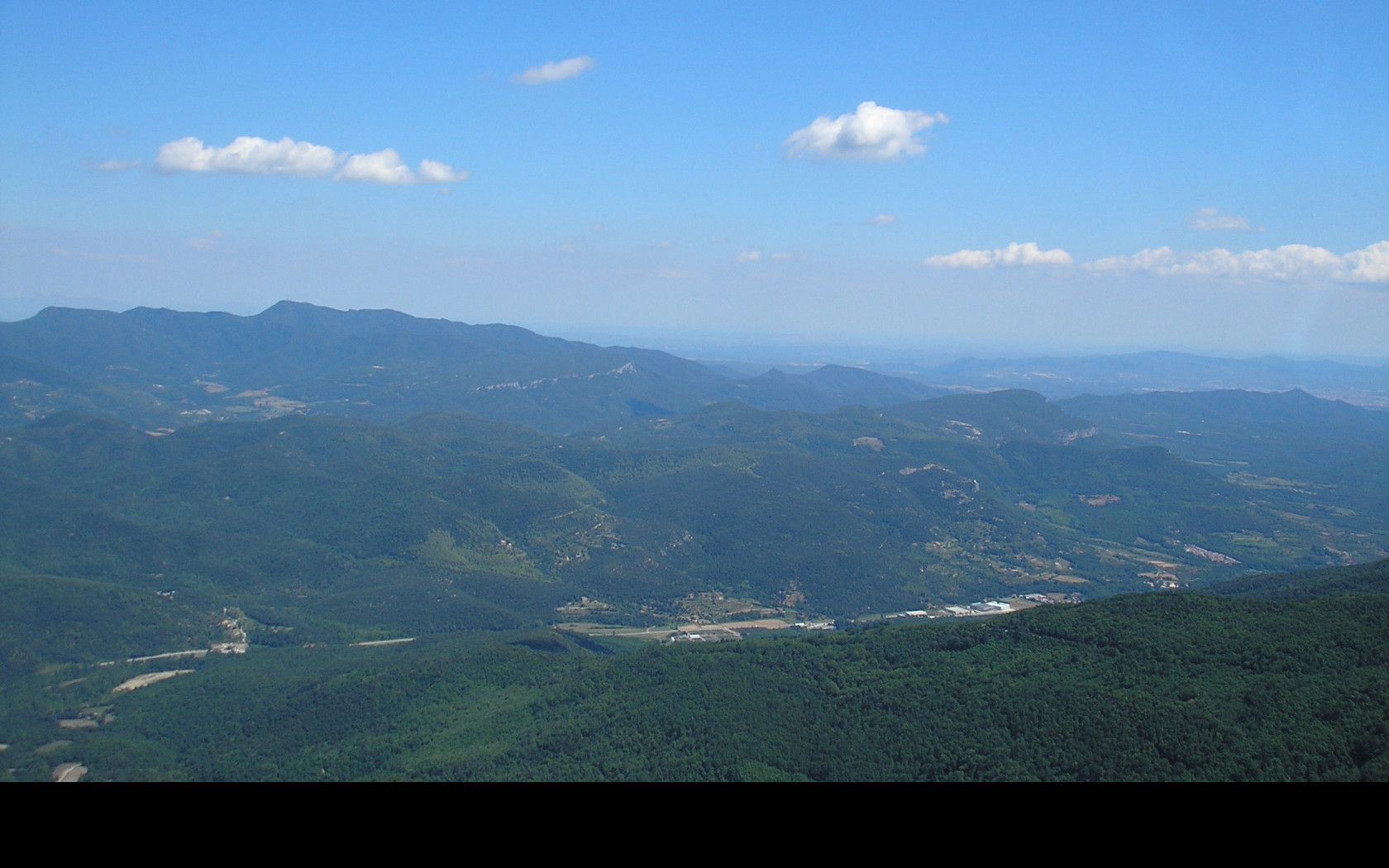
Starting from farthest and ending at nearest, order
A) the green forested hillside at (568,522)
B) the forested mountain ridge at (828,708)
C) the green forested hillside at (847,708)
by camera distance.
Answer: the green forested hillside at (568,522) < the forested mountain ridge at (828,708) < the green forested hillside at (847,708)

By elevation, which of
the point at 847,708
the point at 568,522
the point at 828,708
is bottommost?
the point at 568,522

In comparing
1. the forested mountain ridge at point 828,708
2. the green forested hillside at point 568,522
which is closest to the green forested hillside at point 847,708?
the forested mountain ridge at point 828,708

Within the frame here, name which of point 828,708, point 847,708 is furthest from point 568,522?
point 847,708

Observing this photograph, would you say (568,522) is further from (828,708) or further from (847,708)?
(847,708)

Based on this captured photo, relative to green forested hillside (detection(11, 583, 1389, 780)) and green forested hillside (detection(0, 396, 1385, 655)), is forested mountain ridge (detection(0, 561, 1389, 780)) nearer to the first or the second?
green forested hillside (detection(11, 583, 1389, 780))

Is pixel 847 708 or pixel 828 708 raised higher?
pixel 847 708

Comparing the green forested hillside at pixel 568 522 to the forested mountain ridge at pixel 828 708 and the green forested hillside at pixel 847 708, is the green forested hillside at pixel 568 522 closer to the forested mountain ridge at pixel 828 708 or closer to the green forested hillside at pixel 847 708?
the forested mountain ridge at pixel 828 708

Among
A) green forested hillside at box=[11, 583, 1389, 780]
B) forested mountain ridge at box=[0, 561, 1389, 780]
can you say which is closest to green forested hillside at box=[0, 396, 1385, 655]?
forested mountain ridge at box=[0, 561, 1389, 780]

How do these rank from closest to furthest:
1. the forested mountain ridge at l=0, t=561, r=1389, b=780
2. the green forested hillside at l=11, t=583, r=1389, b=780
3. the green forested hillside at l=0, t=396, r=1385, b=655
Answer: the green forested hillside at l=11, t=583, r=1389, b=780
the forested mountain ridge at l=0, t=561, r=1389, b=780
the green forested hillside at l=0, t=396, r=1385, b=655

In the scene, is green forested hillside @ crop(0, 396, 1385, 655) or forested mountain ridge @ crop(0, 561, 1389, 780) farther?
green forested hillside @ crop(0, 396, 1385, 655)

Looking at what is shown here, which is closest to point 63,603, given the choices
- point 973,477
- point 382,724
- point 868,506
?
point 382,724
